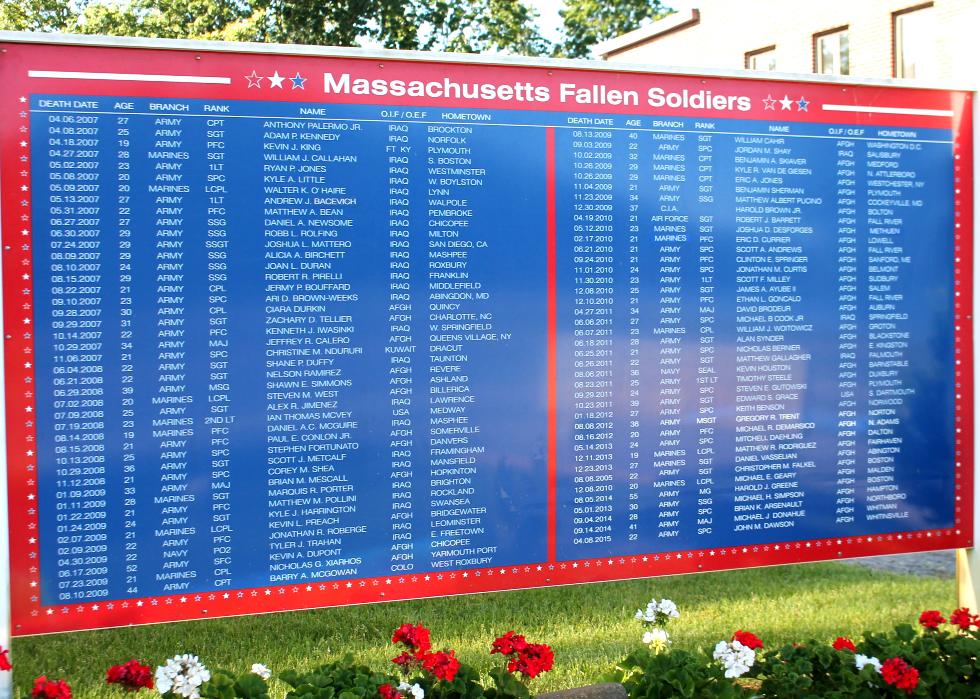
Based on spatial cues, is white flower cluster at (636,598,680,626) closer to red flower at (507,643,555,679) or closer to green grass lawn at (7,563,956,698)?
green grass lawn at (7,563,956,698)

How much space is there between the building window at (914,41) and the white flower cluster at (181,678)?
16.5 metres

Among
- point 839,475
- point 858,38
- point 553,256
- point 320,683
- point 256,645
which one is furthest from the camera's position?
point 858,38

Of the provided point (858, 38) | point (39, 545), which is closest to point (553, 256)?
point (39, 545)

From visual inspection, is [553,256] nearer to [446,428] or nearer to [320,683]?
[446,428]

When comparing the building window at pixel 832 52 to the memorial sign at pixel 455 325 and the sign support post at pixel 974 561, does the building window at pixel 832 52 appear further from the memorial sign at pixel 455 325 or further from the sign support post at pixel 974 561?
the memorial sign at pixel 455 325

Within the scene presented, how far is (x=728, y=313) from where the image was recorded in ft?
14.5

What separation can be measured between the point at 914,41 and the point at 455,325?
1614 centimetres

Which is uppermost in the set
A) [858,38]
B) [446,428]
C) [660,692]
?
[858,38]

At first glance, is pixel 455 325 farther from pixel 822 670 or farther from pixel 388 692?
pixel 822 670

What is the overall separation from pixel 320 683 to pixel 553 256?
182 cm

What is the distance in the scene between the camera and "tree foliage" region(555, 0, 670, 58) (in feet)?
93.5

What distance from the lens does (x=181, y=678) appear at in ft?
11.3

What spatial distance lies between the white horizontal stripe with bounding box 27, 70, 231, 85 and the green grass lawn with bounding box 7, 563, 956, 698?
2.83 m

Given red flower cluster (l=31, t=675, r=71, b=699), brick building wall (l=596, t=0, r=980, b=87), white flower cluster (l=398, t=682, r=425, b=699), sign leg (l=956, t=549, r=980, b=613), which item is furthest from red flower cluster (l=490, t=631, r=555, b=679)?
brick building wall (l=596, t=0, r=980, b=87)
